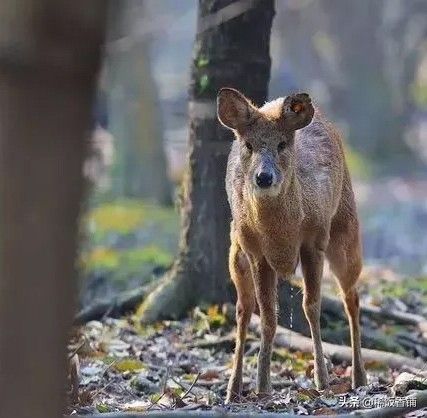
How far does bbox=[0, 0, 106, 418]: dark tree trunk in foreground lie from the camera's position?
310 cm

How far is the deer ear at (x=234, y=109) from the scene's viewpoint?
7.52 meters

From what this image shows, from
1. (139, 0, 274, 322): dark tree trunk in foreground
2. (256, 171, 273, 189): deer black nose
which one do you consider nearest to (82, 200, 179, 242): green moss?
(139, 0, 274, 322): dark tree trunk in foreground

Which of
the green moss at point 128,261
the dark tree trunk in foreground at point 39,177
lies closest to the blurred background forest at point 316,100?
the green moss at point 128,261

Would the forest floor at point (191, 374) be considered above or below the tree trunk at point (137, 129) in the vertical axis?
below

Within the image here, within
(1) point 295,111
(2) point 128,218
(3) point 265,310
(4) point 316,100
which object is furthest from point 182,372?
(4) point 316,100

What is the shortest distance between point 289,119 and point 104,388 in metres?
1.95

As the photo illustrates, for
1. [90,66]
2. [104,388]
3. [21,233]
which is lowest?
[104,388]

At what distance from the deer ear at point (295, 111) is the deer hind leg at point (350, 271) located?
3.66 feet

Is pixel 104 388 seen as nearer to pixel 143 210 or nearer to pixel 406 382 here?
pixel 406 382

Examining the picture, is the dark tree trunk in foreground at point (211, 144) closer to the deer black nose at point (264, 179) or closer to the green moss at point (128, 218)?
the deer black nose at point (264, 179)

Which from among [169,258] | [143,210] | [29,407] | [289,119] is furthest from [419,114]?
[29,407]

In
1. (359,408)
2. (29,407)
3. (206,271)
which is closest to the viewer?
(29,407)

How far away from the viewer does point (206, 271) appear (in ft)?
33.4

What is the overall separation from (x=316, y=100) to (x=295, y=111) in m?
23.7
